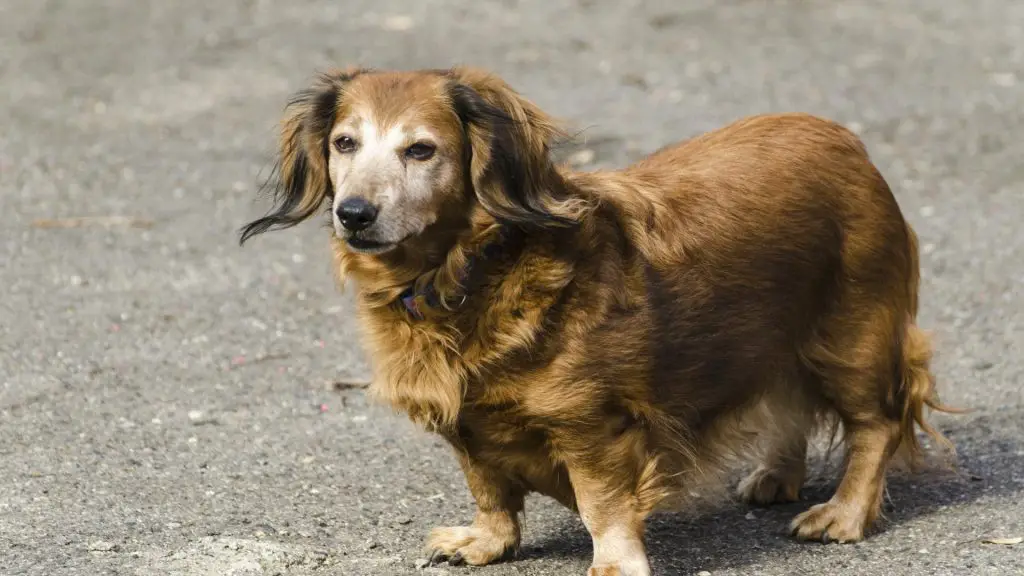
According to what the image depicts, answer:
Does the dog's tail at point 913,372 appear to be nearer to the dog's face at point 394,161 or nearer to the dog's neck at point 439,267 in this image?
the dog's neck at point 439,267

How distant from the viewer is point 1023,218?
327 inches

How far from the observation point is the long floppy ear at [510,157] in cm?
404

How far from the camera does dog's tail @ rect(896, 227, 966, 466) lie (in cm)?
494

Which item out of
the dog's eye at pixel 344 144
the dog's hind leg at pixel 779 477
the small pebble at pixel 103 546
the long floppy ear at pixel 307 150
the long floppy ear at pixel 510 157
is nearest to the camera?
the long floppy ear at pixel 510 157

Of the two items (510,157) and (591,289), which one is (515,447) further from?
(510,157)

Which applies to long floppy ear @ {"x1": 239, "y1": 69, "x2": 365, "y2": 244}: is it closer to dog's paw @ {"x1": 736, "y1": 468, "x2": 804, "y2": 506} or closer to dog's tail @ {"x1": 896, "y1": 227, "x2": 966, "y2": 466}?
dog's paw @ {"x1": 736, "y1": 468, "x2": 804, "y2": 506}

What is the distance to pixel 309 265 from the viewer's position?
7.83m

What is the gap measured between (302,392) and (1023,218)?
4525 mm

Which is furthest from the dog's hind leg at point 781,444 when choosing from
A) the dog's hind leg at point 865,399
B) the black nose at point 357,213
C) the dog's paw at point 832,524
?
the black nose at point 357,213

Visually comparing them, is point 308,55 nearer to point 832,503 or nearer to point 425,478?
point 425,478

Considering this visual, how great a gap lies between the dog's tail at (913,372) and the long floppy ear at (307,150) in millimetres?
2051

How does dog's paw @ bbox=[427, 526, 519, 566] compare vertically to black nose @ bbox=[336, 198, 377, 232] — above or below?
below

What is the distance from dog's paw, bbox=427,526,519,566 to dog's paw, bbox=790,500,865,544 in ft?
3.23

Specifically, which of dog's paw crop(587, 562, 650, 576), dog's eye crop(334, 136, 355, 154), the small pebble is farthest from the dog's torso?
the small pebble
